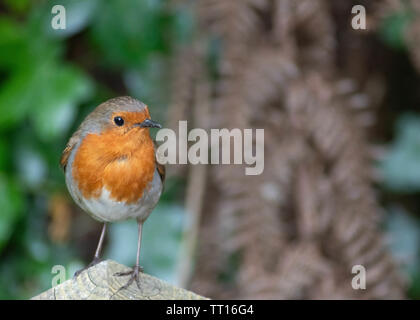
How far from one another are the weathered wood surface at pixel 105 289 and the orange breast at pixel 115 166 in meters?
0.41

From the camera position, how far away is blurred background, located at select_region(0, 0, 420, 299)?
11.2 ft

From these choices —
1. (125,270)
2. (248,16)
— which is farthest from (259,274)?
(125,270)

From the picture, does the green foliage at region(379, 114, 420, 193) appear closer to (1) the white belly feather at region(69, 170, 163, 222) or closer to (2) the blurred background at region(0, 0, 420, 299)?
(2) the blurred background at region(0, 0, 420, 299)

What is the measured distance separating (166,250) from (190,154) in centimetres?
52

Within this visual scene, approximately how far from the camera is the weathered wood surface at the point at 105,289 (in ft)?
5.40

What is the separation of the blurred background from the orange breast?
49.5 inches

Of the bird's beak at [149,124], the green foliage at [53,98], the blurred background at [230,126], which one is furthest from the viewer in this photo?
the green foliage at [53,98]

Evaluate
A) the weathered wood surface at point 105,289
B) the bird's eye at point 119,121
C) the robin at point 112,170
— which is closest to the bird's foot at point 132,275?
the weathered wood surface at point 105,289

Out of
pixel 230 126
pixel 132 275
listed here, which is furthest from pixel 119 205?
pixel 230 126

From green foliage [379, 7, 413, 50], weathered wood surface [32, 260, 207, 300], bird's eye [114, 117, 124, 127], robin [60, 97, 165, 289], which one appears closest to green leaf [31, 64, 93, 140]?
robin [60, 97, 165, 289]

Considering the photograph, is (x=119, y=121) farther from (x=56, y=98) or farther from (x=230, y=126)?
(x=56, y=98)

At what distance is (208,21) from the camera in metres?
3.55

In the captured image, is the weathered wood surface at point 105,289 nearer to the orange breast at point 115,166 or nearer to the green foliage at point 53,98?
the orange breast at point 115,166

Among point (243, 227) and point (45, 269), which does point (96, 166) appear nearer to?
point (243, 227)
